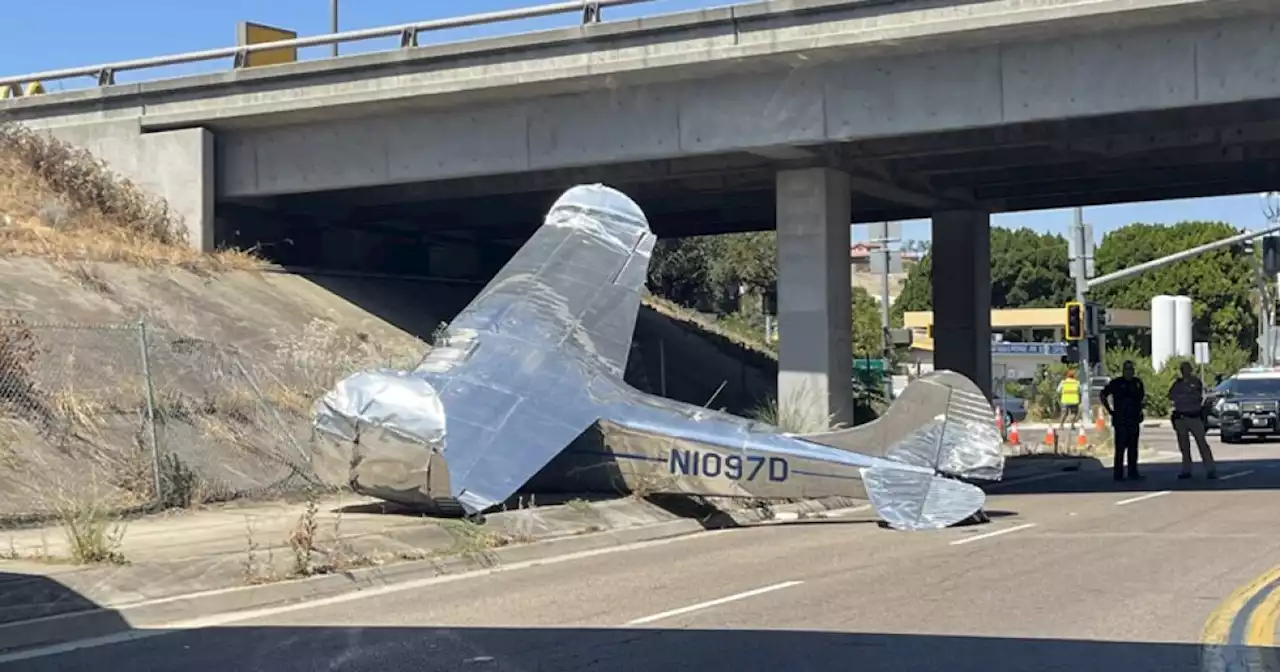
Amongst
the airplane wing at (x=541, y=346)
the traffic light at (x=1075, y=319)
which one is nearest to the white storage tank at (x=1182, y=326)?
the traffic light at (x=1075, y=319)

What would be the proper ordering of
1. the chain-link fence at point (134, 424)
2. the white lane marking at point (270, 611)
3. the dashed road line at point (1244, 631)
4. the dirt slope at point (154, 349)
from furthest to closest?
the dirt slope at point (154, 349)
the chain-link fence at point (134, 424)
the white lane marking at point (270, 611)
the dashed road line at point (1244, 631)

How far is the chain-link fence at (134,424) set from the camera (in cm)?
1611

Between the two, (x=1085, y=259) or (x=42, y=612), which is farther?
(x=1085, y=259)

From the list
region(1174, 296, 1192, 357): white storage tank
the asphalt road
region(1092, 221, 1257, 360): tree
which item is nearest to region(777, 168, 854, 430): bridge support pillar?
the asphalt road

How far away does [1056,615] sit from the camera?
10.2 meters

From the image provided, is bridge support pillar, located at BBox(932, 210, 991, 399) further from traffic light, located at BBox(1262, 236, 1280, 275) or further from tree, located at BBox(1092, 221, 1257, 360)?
tree, located at BBox(1092, 221, 1257, 360)

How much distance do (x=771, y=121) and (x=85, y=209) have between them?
525 inches

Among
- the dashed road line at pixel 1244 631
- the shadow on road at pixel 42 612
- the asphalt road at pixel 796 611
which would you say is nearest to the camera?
the dashed road line at pixel 1244 631

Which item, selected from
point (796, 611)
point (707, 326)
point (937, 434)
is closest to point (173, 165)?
point (707, 326)

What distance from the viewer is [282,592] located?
38.2ft

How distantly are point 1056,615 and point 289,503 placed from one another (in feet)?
33.3

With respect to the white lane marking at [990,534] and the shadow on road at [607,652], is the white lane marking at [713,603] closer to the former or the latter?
the shadow on road at [607,652]

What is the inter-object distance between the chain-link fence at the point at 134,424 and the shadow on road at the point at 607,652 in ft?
20.3

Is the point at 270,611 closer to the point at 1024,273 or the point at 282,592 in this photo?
the point at 282,592
